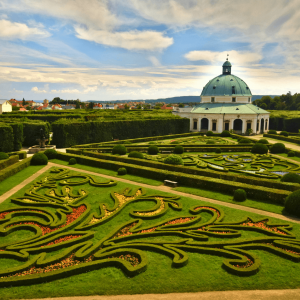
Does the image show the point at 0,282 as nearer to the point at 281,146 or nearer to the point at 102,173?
the point at 102,173

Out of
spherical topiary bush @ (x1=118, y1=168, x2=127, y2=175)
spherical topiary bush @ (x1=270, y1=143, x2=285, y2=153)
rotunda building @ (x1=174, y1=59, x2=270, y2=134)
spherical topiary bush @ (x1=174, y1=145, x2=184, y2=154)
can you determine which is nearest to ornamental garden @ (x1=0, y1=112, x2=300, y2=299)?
spherical topiary bush @ (x1=118, y1=168, x2=127, y2=175)

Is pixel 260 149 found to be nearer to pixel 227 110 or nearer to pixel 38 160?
pixel 38 160

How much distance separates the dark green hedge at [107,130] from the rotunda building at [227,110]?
366 inches

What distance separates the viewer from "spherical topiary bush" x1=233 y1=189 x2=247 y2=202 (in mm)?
17062

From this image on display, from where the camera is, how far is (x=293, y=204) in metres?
14.7

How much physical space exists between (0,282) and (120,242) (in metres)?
4.61

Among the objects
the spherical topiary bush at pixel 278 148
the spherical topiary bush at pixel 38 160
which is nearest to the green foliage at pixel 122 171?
the spherical topiary bush at pixel 38 160

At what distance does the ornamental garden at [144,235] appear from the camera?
9289mm

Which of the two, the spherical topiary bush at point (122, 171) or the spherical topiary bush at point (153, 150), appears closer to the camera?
the spherical topiary bush at point (122, 171)

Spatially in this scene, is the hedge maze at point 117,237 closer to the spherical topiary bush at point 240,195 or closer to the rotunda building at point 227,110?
the spherical topiary bush at point 240,195

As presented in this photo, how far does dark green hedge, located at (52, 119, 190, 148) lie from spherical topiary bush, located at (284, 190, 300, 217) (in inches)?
1358

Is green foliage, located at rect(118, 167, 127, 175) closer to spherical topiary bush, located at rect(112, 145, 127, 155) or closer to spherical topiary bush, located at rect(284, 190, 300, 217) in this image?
spherical topiary bush, located at rect(112, 145, 127, 155)

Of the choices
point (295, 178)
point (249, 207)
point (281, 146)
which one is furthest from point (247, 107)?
point (249, 207)

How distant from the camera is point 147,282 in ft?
30.3
